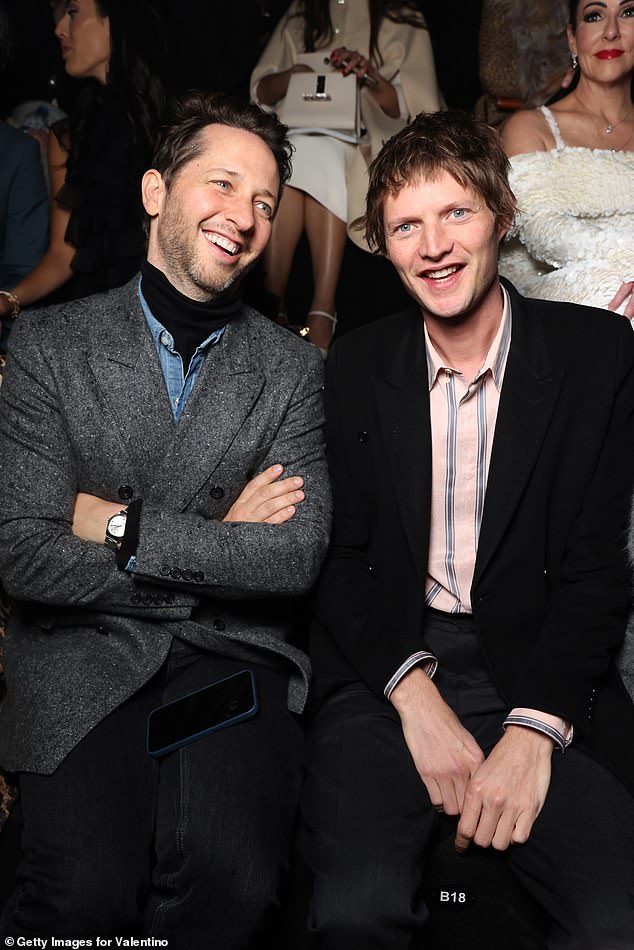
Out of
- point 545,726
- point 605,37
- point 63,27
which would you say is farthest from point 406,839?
point 63,27

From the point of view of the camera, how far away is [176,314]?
6.69 ft

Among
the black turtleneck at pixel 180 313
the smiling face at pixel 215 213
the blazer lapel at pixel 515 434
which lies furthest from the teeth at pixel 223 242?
the blazer lapel at pixel 515 434

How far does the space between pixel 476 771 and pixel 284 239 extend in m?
2.24

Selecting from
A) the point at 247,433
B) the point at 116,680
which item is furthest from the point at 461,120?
the point at 116,680

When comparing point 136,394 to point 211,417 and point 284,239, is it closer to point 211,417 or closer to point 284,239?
point 211,417

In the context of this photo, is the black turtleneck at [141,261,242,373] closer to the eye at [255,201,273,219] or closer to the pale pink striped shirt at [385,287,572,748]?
the eye at [255,201,273,219]

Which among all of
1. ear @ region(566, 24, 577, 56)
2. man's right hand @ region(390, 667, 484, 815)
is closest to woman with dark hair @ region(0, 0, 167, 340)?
ear @ region(566, 24, 577, 56)

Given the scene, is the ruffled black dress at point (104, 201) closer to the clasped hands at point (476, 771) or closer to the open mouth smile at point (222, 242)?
the open mouth smile at point (222, 242)

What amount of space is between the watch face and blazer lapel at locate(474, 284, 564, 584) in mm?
673

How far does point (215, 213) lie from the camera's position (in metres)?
2.04

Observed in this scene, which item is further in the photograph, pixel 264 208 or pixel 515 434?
pixel 264 208

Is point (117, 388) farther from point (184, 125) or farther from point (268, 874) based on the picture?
point (268, 874)

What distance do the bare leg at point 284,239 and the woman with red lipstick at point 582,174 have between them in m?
0.78

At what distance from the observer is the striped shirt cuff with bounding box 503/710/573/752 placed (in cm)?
169
